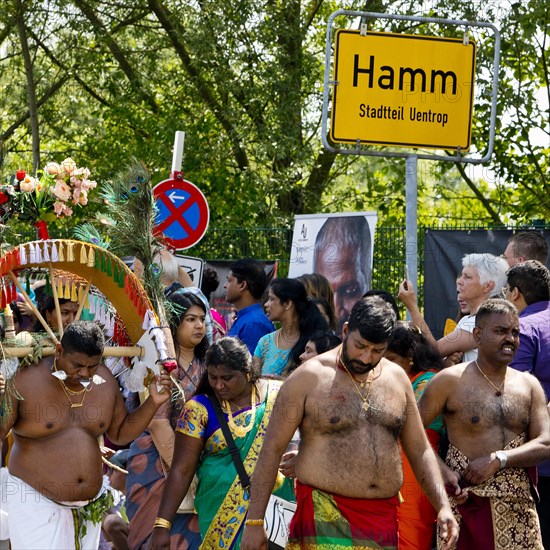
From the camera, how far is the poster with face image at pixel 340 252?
10727 millimetres

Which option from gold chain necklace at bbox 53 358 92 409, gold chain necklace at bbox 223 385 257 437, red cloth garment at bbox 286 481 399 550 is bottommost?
red cloth garment at bbox 286 481 399 550

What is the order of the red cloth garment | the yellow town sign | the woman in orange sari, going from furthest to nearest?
the yellow town sign
the woman in orange sari
the red cloth garment

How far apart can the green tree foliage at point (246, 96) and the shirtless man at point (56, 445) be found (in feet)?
31.7

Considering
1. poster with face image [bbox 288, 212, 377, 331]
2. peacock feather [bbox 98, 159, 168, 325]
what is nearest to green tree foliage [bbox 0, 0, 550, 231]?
poster with face image [bbox 288, 212, 377, 331]

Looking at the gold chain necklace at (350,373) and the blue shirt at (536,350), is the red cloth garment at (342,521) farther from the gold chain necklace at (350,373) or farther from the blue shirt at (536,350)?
the blue shirt at (536,350)

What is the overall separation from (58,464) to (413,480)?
2.13 meters

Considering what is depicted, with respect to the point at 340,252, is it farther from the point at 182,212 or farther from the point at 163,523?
the point at 163,523

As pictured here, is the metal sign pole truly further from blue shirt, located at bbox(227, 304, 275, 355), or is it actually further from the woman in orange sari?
the woman in orange sari

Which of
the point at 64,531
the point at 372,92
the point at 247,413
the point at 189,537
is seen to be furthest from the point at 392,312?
the point at 372,92

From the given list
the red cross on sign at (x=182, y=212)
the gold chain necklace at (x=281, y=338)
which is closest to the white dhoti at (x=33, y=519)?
the gold chain necklace at (x=281, y=338)

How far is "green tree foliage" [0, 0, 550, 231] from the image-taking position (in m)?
15.8

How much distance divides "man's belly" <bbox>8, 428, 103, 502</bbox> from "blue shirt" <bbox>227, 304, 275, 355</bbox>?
8.89ft

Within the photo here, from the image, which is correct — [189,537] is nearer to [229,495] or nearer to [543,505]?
[229,495]

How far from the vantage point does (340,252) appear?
430 inches
